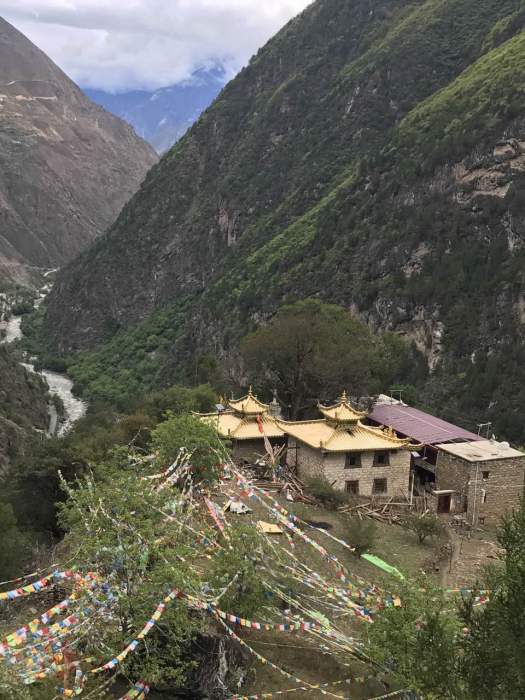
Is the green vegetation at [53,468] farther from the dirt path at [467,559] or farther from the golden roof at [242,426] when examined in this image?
the dirt path at [467,559]

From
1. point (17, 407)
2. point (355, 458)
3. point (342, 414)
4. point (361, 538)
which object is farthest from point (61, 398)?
point (361, 538)

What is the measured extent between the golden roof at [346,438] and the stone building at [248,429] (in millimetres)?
1077

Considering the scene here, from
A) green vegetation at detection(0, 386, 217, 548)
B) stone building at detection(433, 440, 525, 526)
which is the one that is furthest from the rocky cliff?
stone building at detection(433, 440, 525, 526)

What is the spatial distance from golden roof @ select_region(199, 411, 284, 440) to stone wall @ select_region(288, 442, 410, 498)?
5.60 ft

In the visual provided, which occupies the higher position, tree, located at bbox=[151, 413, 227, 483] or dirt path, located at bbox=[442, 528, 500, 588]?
tree, located at bbox=[151, 413, 227, 483]

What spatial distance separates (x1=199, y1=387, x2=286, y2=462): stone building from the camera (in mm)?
30531

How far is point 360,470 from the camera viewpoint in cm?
2864

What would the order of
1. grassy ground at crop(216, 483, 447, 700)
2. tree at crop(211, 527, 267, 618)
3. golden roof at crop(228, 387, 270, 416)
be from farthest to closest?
1. golden roof at crop(228, 387, 270, 416)
2. tree at crop(211, 527, 267, 618)
3. grassy ground at crop(216, 483, 447, 700)

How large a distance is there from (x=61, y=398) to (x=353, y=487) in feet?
241

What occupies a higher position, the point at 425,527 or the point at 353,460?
the point at 353,460

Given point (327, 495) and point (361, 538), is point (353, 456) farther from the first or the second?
point (361, 538)

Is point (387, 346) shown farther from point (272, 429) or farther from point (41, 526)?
point (41, 526)

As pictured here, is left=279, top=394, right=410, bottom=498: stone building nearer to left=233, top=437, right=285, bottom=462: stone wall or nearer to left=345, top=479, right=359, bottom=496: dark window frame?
left=345, top=479, right=359, bottom=496: dark window frame

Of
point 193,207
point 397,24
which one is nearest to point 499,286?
point 397,24
